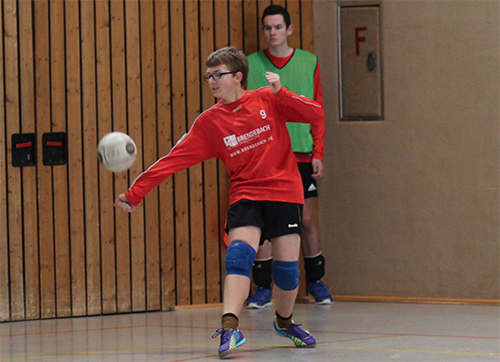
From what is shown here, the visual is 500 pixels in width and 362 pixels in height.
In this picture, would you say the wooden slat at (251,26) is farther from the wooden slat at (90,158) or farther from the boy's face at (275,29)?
the wooden slat at (90,158)

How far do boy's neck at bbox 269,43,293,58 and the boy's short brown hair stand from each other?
64.6 inches

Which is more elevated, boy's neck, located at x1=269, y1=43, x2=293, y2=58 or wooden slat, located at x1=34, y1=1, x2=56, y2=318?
boy's neck, located at x1=269, y1=43, x2=293, y2=58

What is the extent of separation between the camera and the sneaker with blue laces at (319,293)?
17.3 ft

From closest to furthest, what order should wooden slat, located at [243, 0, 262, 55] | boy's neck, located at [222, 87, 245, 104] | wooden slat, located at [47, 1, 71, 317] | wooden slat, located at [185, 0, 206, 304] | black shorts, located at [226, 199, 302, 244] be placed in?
black shorts, located at [226, 199, 302, 244] < boy's neck, located at [222, 87, 245, 104] < wooden slat, located at [47, 1, 71, 317] < wooden slat, located at [185, 0, 206, 304] < wooden slat, located at [243, 0, 262, 55]

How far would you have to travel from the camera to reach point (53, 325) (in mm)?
4688

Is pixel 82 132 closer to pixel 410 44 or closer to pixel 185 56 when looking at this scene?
pixel 185 56

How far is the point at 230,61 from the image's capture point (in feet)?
11.8

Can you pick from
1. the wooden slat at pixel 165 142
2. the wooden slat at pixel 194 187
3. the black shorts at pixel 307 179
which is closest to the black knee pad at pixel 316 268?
the black shorts at pixel 307 179

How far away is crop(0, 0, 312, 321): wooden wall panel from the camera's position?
503 cm

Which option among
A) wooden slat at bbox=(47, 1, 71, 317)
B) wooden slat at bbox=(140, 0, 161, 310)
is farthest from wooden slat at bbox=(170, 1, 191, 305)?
wooden slat at bbox=(47, 1, 71, 317)

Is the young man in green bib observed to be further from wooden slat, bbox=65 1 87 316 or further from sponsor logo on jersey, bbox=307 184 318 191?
wooden slat, bbox=65 1 87 316

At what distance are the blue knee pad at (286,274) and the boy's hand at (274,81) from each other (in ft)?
2.70

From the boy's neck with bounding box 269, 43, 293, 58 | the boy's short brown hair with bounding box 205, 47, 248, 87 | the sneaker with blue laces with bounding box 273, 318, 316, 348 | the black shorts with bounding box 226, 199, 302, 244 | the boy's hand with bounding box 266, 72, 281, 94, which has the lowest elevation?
the sneaker with blue laces with bounding box 273, 318, 316, 348

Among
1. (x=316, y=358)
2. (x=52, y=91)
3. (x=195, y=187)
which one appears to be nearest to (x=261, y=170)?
(x=316, y=358)
